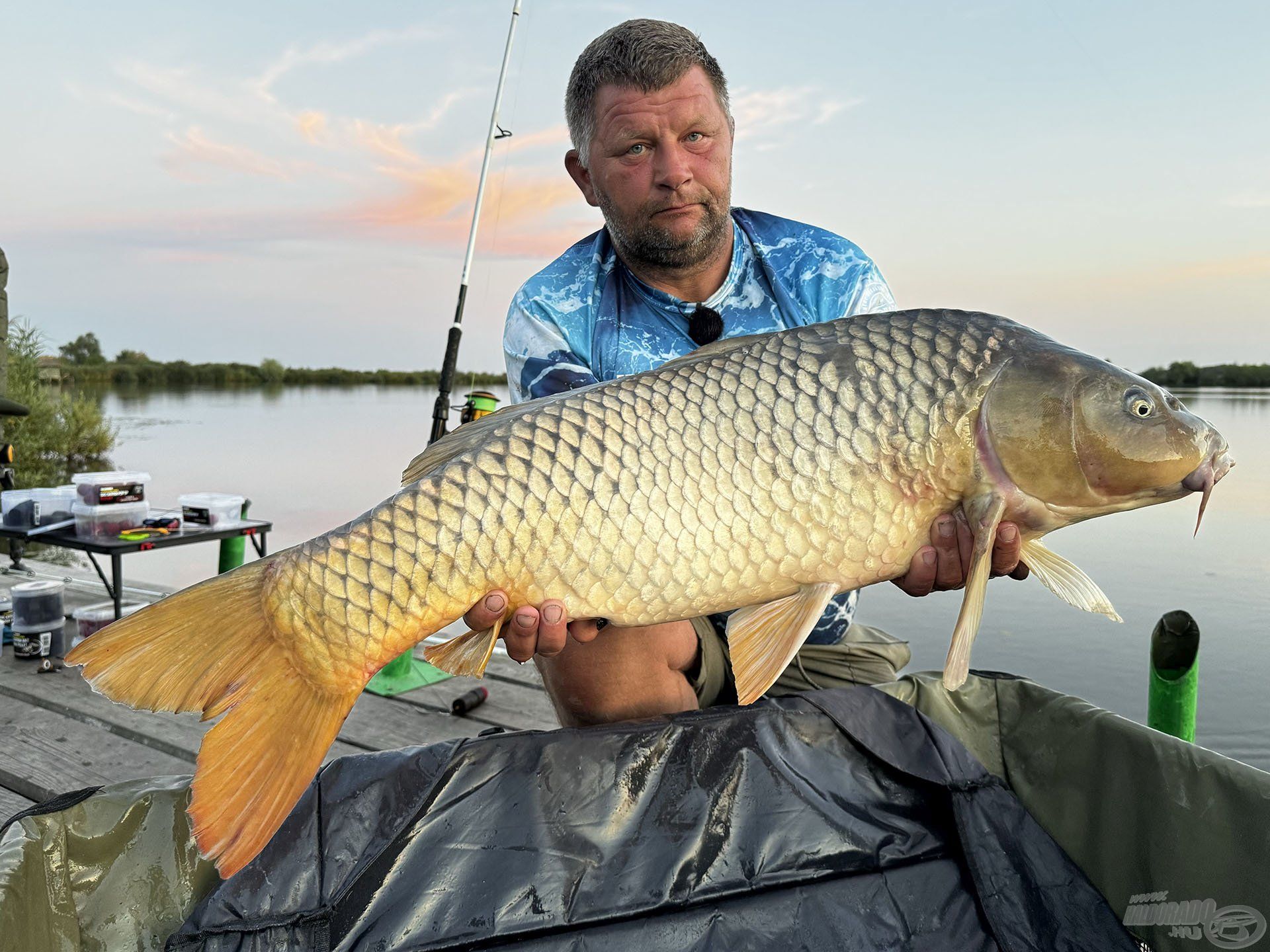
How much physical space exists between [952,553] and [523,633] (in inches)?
22.5

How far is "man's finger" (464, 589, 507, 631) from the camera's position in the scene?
43.4 inches

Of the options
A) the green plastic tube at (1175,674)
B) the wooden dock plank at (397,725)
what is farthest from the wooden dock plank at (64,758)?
the green plastic tube at (1175,674)

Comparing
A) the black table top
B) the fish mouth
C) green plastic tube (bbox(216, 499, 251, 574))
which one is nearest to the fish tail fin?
the fish mouth

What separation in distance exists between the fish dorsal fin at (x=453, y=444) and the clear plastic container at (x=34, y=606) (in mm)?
2296

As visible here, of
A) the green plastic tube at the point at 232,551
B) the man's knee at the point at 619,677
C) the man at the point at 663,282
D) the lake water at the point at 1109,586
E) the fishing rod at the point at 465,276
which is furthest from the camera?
the lake water at the point at 1109,586

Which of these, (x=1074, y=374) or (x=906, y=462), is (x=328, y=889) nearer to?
(x=906, y=462)

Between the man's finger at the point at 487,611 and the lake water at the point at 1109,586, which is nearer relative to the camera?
the man's finger at the point at 487,611

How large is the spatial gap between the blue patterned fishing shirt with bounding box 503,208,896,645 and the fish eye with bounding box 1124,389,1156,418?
84cm

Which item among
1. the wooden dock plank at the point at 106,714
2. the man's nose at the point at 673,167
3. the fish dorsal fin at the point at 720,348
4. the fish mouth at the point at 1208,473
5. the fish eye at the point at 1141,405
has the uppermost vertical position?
the man's nose at the point at 673,167

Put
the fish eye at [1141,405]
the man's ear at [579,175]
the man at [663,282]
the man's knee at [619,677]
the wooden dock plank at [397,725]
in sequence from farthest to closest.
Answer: the wooden dock plank at [397,725] → the man's ear at [579,175] → the man at [663,282] → the man's knee at [619,677] → the fish eye at [1141,405]

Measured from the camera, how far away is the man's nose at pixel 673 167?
183cm

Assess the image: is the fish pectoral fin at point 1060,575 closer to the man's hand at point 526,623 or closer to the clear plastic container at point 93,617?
the man's hand at point 526,623

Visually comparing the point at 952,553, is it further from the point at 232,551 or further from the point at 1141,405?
the point at 232,551

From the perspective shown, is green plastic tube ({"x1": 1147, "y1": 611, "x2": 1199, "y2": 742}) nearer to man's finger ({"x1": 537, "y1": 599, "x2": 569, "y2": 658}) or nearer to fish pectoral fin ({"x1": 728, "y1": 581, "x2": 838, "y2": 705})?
fish pectoral fin ({"x1": 728, "y1": 581, "x2": 838, "y2": 705})
